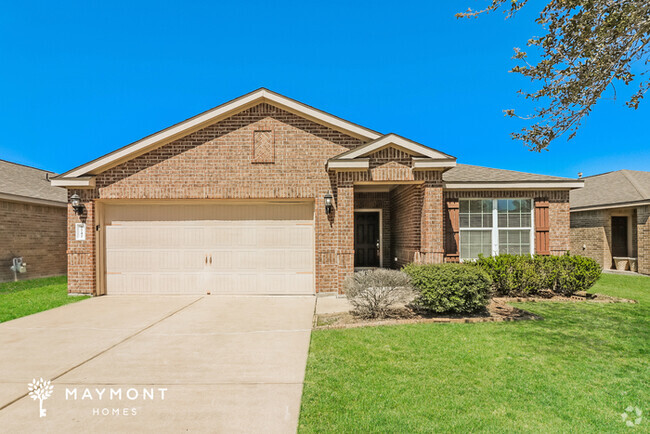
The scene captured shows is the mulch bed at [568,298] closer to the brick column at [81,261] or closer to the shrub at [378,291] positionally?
the shrub at [378,291]

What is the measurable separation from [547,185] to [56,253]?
58.1 feet

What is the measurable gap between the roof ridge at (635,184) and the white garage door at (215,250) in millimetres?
14420

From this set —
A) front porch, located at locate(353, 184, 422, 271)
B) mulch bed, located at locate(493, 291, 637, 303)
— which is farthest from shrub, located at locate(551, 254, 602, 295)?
front porch, located at locate(353, 184, 422, 271)

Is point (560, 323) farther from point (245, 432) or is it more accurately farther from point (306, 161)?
point (306, 161)

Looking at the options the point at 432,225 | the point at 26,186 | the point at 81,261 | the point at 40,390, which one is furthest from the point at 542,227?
the point at 26,186

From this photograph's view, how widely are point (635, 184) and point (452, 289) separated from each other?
49.8 ft

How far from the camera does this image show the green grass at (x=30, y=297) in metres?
7.40

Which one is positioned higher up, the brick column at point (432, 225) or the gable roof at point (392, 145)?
the gable roof at point (392, 145)

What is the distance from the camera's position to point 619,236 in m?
15.7

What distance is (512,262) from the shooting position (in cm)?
837

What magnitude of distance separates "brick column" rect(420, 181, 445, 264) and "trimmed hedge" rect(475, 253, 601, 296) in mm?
1236

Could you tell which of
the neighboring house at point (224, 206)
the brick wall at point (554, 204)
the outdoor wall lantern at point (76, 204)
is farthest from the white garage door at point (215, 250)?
the brick wall at point (554, 204)

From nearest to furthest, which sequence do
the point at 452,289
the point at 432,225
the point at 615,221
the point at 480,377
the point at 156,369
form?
the point at 480,377 < the point at 156,369 < the point at 452,289 < the point at 432,225 < the point at 615,221

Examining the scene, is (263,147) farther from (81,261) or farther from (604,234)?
(604,234)
